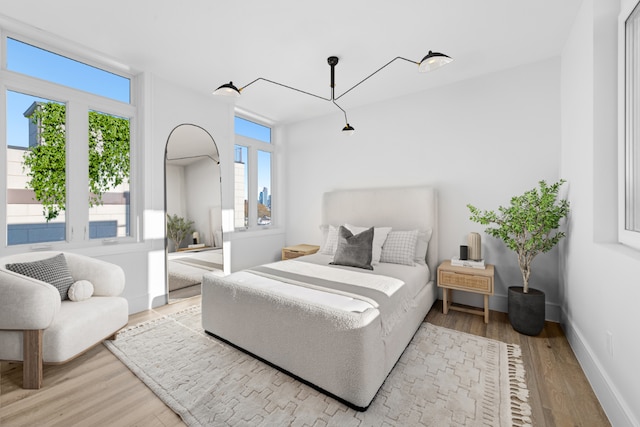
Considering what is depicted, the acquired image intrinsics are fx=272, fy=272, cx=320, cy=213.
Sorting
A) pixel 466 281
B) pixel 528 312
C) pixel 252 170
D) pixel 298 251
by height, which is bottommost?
pixel 528 312

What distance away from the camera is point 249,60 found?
9.34 feet

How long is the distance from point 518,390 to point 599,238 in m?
1.17

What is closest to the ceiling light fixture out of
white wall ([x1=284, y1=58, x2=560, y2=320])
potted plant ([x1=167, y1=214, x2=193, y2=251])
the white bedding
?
white wall ([x1=284, y1=58, x2=560, y2=320])

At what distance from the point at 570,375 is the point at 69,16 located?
15.2ft

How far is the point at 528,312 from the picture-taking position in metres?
2.47

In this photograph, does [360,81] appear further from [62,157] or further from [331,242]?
[62,157]

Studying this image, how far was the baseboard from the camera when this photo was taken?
1381 mm

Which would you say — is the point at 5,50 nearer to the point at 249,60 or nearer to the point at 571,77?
the point at 249,60

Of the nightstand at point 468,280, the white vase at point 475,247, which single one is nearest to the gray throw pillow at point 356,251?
the nightstand at point 468,280

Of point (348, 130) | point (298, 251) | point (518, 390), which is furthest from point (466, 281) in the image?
point (298, 251)

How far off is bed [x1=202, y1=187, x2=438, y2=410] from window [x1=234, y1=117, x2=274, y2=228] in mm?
1771

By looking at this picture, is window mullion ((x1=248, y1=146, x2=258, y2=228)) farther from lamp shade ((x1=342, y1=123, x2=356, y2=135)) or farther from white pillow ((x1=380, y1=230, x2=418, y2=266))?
white pillow ((x1=380, y1=230, x2=418, y2=266))

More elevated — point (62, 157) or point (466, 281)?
point (62, 157)

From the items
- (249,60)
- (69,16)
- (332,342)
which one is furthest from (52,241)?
(332,342)
